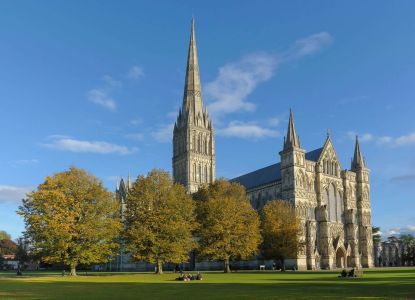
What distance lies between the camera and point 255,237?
227 feet

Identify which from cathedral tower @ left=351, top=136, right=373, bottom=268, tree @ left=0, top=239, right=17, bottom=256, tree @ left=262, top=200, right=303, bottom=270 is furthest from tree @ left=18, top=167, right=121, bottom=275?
tree @ left=0, top=239, right=17, bottom=256

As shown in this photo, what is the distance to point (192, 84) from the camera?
132750 millimetres

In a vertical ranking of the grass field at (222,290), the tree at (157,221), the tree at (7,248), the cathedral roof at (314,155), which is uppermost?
the cathedral roof at (314,155)

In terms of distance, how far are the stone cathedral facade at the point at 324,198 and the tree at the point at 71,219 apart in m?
42.4

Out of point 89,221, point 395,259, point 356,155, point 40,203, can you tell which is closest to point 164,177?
point 89,221

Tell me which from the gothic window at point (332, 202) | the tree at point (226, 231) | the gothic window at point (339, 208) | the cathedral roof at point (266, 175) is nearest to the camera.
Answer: the tree at point (226, 231)

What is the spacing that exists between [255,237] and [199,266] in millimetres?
35501

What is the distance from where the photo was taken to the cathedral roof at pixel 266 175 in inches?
4007

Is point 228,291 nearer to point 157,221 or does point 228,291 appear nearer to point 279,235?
point 157,221

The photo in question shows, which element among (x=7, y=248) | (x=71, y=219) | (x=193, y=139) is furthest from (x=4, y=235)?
(x=71, y=219)

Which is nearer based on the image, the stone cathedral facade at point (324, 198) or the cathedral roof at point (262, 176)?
the stone cathedral facade at point (324, 198)

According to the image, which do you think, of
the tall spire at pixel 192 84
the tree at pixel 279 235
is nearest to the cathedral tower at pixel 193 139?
the tall spire at pixel 192 84

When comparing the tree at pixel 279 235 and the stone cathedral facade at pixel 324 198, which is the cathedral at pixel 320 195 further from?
the tree at pixel 279 235

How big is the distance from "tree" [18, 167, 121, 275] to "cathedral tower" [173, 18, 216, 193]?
62.1m
